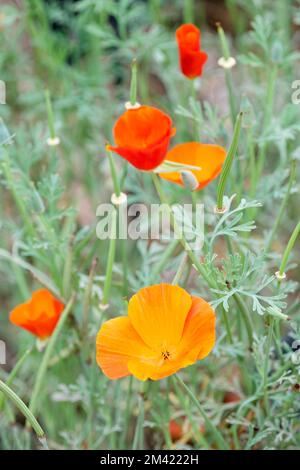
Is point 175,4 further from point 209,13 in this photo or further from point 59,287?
point 59,287

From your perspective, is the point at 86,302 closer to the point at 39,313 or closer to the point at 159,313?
the point at 39,313

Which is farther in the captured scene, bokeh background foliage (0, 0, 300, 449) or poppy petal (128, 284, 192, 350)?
bokeh background foliage (0, 0, 300, 449)

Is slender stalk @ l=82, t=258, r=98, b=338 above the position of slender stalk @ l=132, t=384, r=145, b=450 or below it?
above

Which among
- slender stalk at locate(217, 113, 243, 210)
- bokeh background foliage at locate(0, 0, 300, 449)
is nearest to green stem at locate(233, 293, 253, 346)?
bokeh background foliage at locate(0, 0, 300, 449)

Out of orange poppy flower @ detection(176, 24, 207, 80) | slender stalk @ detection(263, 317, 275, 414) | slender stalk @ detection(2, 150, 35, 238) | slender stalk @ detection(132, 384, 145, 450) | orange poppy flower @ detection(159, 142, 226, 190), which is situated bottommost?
slender stalk @ detection(132, 384, 145, 450)

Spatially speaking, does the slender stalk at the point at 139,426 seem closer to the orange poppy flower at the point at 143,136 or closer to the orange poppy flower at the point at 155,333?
the orange poppy flower at the point at 155,333

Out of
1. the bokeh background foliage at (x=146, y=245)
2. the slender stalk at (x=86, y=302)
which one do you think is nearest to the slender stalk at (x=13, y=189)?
the bokeh background foliage at (x=146, y=245)

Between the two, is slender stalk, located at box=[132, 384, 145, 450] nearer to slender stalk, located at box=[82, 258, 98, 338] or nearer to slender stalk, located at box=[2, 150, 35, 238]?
slender stalk, located at box=[82, 258, 98, 338]
